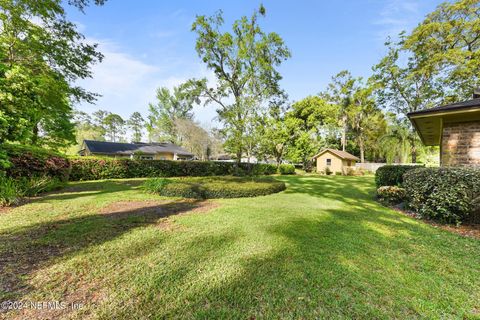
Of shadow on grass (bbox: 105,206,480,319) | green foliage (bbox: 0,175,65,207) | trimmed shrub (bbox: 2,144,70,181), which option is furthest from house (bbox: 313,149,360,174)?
green foliage (bbox: 0,175,65,207)

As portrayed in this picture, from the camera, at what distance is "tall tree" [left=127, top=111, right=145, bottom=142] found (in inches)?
1989

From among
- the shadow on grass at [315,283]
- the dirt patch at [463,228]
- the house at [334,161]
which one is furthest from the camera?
the house at [334,161]

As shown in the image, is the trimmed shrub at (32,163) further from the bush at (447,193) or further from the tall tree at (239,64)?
the bush at (447,193)

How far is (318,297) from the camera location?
2221 millimetres

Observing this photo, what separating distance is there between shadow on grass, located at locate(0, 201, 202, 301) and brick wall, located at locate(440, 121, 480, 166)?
8.42 meters

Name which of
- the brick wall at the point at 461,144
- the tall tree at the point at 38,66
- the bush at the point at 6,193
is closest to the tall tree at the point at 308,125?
the brick wall at the point at 461,144

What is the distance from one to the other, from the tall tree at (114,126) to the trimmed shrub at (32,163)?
4905cm

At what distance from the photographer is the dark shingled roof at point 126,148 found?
24062 mm

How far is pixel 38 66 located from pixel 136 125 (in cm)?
4516

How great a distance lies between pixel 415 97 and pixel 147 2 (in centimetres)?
2311

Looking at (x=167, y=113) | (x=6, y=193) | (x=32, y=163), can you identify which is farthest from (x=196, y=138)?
(x=6, y=193)

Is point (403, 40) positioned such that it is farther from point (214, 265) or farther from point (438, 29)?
point (214, 265)

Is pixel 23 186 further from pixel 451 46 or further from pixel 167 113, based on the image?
pixel 167 113

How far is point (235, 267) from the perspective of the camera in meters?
2.82
